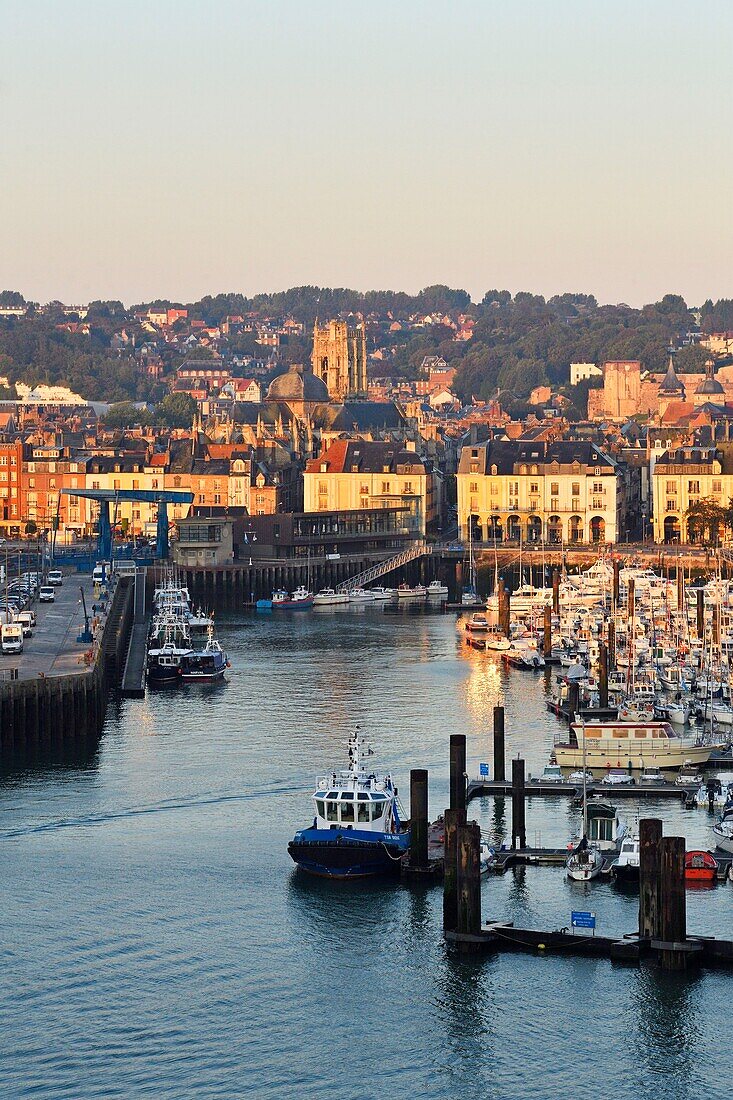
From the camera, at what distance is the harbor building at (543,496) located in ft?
276

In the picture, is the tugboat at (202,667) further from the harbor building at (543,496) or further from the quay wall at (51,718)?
the harbor building at (543,496)

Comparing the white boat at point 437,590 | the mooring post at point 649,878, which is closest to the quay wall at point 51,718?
the mooring post at point 649,878

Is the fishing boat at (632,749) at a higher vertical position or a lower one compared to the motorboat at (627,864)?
higher

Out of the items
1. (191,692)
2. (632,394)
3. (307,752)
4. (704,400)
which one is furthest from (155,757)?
(632,394)

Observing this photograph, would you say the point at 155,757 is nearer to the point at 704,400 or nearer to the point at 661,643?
the point at 661,643

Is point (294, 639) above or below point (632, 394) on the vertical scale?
below

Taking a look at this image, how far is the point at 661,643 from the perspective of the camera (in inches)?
2035

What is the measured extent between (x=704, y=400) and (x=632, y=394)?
19.3m

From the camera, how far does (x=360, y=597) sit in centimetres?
7119

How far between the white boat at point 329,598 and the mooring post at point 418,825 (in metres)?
39.7

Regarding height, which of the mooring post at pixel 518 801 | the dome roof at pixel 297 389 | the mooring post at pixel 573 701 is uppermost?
the dome roof at pixel 297 389

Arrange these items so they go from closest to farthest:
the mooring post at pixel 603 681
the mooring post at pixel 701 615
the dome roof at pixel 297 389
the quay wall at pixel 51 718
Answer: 1. the quay wall at pixel 51 718
2. the mooring post at pixel 603 681
3. the mooring post at pixel 701 615
4. the dome roof at pixel 297 389

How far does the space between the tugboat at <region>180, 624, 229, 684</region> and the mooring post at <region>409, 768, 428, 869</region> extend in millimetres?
19391

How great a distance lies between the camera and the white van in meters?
47.0
